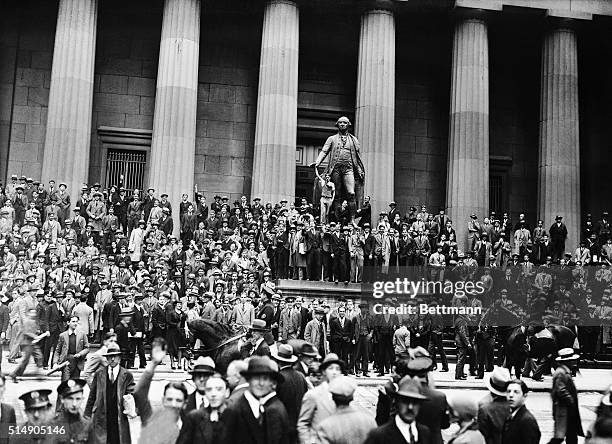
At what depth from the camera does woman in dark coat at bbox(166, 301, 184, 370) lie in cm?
1838

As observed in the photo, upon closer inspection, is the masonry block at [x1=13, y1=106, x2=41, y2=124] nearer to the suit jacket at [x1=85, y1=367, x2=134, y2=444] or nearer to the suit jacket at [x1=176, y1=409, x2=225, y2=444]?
the suit jacket at [x1=85, y1=367, x2=134, y2=444]

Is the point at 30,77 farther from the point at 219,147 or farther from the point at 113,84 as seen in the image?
the point at 219,147

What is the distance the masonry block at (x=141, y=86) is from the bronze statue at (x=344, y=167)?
1284 cm

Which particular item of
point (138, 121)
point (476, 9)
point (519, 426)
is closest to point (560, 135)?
point (476, 9)

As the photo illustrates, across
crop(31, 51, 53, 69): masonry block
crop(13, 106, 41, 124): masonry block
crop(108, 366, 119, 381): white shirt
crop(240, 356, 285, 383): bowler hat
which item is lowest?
crop(108, 366, 119, 381): white shirt

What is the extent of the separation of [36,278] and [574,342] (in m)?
13.7

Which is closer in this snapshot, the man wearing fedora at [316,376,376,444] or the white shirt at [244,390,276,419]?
the man wearing fedora at [316,376,376,444]

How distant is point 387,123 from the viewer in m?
32.1

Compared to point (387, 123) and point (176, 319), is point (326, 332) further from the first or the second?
point (387, 123)

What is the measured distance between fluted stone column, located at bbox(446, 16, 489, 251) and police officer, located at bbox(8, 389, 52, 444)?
81.3 feet

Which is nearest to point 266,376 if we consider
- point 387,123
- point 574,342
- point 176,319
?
point 176,319

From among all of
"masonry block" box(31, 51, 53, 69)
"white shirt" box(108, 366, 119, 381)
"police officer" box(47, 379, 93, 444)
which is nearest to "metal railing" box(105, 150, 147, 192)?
"masonry block" box(31, 51, 53, 69)

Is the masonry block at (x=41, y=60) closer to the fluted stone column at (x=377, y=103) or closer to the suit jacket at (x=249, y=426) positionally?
the fluted stone column at (x=377, y=103)

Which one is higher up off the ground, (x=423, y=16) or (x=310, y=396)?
(x=423, y=16)
